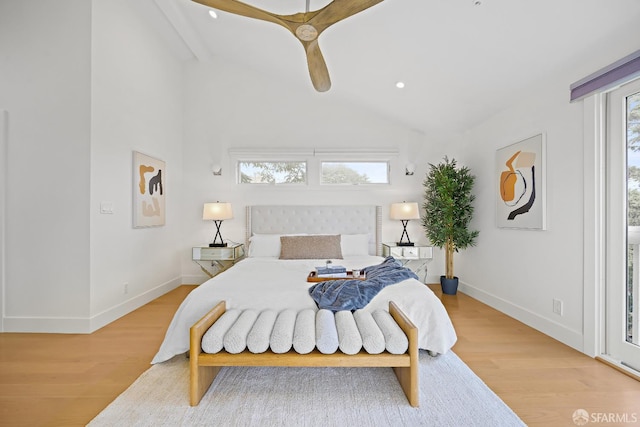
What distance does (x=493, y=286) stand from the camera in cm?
376

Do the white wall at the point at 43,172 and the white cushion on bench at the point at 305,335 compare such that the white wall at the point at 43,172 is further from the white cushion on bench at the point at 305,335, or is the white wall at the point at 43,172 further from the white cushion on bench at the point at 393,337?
the white cushion on bench at the point at 393,337


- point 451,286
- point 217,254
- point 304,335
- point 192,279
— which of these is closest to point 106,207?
point 217,254

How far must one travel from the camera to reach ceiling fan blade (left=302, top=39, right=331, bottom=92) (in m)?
2.19

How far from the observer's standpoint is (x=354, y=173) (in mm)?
4941

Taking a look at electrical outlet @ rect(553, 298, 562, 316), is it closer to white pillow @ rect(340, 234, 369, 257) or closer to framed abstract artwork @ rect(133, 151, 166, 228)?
white pillow @ rect(340, 234, 369, 257)

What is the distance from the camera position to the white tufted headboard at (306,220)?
4723 millimetres

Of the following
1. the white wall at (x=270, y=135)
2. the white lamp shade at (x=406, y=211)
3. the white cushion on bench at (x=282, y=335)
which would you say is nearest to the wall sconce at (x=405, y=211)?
the white lamp shade at (x=406, y=211)

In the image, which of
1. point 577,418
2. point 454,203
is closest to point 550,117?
point 454,203

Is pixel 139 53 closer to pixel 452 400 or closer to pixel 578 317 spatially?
pixel 452 400

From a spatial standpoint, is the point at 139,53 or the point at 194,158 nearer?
the point at 139,53

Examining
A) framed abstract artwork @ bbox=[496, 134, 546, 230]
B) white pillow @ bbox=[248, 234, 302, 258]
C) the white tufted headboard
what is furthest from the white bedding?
the white tufted headboard

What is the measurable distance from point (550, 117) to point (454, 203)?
1.53m

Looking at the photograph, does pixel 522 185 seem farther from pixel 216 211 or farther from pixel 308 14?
pixel 216 211
